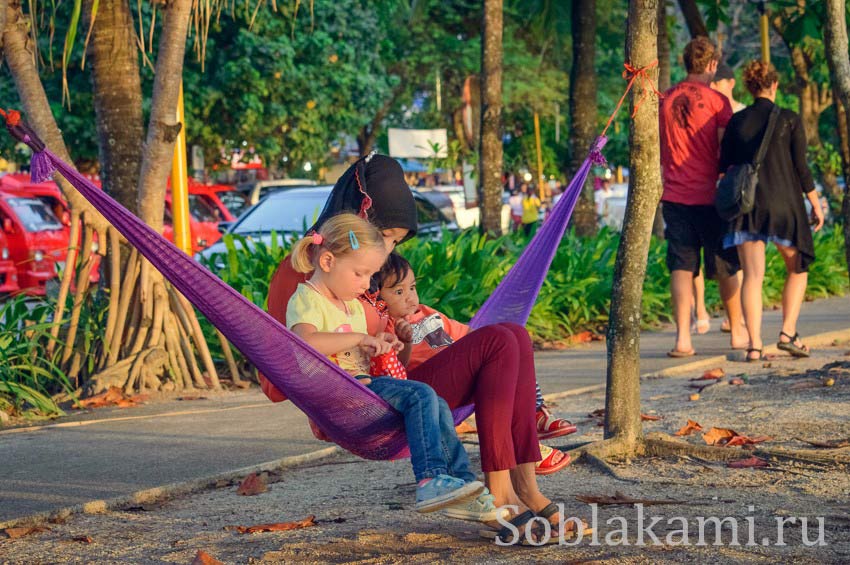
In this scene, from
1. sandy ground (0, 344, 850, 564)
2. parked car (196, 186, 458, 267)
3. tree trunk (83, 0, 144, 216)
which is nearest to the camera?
sandy ground (0, 344, 850, 564)

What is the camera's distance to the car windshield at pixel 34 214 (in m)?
17.3

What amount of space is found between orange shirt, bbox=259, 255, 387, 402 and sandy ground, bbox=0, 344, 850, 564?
20.4 inches

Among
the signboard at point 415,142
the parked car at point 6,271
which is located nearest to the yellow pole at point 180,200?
the parked car at point 6,271

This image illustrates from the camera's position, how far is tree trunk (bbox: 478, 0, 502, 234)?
12844 millimetres

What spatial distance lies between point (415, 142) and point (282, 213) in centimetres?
2061

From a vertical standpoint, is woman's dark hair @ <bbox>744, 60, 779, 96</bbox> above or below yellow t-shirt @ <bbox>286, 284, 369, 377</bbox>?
above

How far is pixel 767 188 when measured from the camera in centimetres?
851

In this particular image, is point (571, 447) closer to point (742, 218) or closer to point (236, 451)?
point (236, 451)

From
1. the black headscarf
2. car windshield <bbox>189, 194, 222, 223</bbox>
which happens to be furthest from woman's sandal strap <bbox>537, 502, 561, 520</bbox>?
car windshield <bbox>189, 194, 222, 223</bbox>

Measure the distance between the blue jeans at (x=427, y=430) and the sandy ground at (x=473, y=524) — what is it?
275 mm

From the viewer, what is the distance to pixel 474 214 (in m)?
28.4

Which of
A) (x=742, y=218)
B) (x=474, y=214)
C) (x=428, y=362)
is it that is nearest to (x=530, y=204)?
(x=474, y=214)

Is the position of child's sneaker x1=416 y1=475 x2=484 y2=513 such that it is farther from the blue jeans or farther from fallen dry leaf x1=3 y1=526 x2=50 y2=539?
fallen dry leaf x1=3 y1=526 x2=50 y2=539

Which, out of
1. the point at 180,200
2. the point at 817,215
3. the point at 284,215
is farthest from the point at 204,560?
the point at 284,215
